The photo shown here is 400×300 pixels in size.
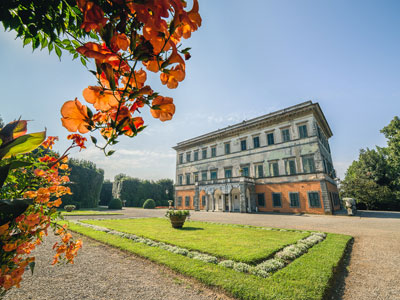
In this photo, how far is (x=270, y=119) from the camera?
24.4 meters

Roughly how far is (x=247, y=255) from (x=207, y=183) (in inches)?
879

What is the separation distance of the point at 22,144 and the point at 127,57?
657mm

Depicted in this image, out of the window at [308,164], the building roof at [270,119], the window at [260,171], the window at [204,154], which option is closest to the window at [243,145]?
the building roof at [270,119]

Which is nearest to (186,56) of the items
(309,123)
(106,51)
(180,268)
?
(106,51)

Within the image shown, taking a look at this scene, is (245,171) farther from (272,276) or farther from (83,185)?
(83,185)

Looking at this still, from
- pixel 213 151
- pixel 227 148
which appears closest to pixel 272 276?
pixel 227 148

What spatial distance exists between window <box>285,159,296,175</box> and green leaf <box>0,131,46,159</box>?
23.7m

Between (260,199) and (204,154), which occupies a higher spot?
(204,154)

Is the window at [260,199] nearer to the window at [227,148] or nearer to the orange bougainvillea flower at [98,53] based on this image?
the window at [227,148]

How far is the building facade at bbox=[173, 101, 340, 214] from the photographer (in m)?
20.5

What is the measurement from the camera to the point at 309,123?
21.5 meters

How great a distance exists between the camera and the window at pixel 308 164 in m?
20.5

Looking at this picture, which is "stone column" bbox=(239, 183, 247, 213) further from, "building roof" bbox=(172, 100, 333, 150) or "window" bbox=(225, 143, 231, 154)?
"building roof" bbox=(172, 100, 333, 150)

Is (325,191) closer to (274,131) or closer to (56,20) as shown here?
(274,131)
